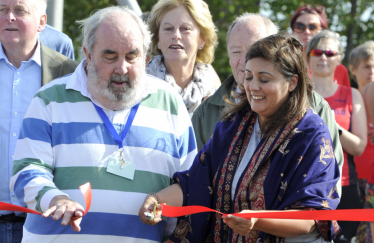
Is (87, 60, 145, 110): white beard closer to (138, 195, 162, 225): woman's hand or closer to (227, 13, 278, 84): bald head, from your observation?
(138, 195, 162, 225): woman's hand

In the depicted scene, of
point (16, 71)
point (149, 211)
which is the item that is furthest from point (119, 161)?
point (16, 71)

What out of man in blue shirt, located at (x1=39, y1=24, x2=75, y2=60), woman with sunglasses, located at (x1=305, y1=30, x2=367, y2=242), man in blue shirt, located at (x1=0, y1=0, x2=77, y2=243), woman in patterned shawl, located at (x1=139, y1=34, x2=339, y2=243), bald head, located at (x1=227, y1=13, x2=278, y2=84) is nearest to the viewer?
woman in patterned shawl, located at (x1=139, y1=34, x2=339, y2=243)

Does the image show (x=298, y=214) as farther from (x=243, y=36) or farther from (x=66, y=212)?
(x=243, y=36)

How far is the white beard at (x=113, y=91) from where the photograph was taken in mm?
2992

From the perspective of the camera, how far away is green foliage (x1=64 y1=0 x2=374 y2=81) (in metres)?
15.9

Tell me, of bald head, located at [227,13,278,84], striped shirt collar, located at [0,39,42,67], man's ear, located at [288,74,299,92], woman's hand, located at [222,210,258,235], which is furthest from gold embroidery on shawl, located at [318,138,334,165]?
striped shirt collar, located at [0,39,42,67]

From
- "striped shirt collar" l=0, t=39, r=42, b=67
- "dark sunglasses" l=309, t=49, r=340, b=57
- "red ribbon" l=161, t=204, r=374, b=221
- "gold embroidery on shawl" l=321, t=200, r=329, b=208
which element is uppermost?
"dark sunglasses" l=309, t=49, r=340, b=57

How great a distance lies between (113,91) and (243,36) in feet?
4.08

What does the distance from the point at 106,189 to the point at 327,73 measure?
294 centimetres

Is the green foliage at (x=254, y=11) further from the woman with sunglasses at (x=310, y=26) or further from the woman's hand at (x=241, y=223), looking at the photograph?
the woman's hand at (x=241, y=223)

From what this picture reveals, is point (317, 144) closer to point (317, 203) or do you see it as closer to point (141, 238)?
point (317, 203)

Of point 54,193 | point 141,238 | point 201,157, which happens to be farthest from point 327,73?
point 54,193

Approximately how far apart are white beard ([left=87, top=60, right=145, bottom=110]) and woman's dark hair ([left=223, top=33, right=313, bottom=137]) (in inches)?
28.8

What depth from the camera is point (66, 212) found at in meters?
2.51
